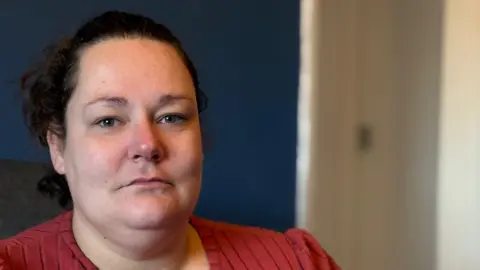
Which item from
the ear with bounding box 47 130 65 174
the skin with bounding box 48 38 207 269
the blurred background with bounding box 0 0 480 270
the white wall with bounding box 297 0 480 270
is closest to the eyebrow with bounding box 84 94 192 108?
the skin with bounding box 48 38 207 269

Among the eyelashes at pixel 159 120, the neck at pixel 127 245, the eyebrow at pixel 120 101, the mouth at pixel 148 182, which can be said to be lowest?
the neck at pixel 127 245

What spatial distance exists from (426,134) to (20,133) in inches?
55.8

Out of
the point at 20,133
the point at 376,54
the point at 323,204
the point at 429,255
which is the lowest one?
the point at 429,255

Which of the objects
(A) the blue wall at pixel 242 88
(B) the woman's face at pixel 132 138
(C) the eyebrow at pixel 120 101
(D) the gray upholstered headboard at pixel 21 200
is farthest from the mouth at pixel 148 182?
(A) the blue wall at pixel 242 88

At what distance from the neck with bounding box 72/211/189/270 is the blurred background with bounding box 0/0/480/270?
0.25 metres

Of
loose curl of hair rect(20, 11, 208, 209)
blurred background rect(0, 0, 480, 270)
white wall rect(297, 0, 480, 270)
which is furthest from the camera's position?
white wall rect(297, 0, 480, 270)

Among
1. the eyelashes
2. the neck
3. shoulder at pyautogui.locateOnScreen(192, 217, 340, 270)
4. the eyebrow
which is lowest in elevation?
shoulder at pyautogui.locateOnScreen(192, 217, 340, 270)

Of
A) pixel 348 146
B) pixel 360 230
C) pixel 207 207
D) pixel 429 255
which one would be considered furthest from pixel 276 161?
pixel 429 255

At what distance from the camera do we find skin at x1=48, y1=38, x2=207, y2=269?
108 cm

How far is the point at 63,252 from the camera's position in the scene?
3.78 feet

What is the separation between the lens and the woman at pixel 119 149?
3.55ft

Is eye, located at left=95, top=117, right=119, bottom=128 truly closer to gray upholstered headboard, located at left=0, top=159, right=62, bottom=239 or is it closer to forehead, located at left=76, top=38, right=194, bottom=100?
forehead, located at left=76, top=38, right=194, bottom=100

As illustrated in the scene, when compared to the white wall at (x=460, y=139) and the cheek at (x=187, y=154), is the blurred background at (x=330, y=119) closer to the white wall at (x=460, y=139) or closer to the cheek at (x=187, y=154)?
the white wall at (x=460, y=139)

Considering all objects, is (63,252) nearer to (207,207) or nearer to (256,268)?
(256,268)
